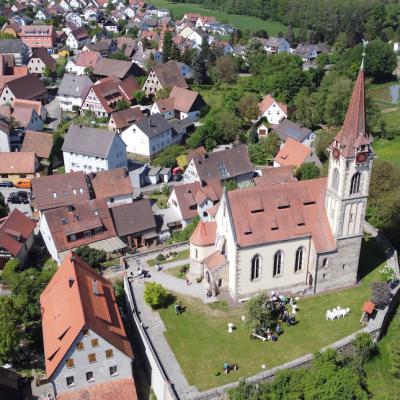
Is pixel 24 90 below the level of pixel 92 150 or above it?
above

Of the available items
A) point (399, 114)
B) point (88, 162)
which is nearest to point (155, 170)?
point (88, 162)

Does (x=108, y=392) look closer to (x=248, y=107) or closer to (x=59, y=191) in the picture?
(x=59, y=191)

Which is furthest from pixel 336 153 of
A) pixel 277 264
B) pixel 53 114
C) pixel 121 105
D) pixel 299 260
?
pixel 53 114

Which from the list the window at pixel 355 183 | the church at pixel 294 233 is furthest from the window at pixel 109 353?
the window at pixel 355 183

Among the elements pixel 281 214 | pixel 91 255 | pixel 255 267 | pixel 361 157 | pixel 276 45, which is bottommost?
pixel 91 255

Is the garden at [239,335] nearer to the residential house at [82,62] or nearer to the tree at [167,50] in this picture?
the residential house at [82,62]

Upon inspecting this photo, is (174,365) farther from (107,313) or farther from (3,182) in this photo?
(3,182)
